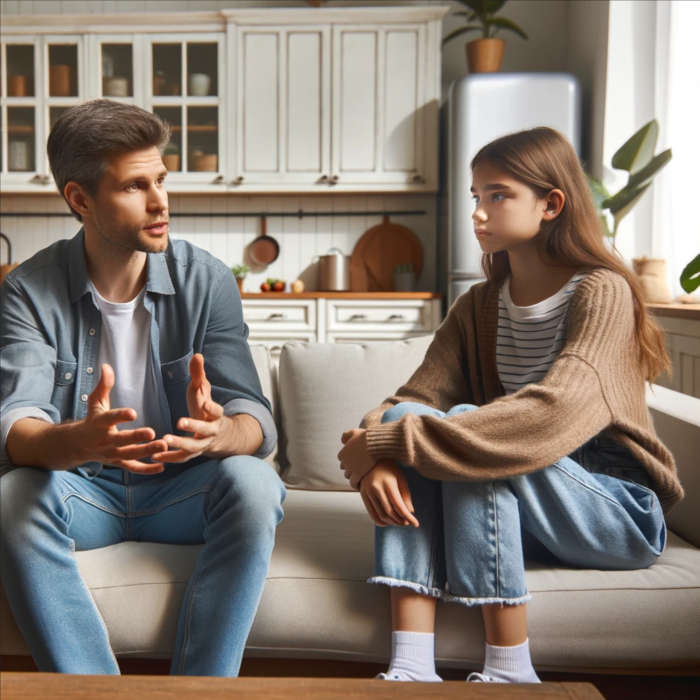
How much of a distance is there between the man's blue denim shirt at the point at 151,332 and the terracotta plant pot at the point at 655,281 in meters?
2.00

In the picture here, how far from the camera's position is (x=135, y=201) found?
140 centimetres

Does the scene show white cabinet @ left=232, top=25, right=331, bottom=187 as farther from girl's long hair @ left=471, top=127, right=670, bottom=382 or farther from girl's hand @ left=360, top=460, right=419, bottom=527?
girl's hand @ left=360, top=460, right=419, bottom=527

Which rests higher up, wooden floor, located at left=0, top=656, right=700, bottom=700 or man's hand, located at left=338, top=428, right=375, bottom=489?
man's hand, located at left=338, top=428, right=375, bottom=489

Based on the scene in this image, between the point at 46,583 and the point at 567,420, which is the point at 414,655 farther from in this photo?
the point at 46,583

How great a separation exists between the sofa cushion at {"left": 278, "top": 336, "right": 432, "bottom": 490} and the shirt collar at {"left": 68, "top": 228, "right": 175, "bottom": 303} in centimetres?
46

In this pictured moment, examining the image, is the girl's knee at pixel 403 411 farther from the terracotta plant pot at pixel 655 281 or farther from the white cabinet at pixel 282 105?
the white cabinet at pixel 282 105

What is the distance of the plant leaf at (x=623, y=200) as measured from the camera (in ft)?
10.2

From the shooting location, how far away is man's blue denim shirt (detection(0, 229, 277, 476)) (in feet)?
4.65

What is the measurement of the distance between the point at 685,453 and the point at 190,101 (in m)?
3.42

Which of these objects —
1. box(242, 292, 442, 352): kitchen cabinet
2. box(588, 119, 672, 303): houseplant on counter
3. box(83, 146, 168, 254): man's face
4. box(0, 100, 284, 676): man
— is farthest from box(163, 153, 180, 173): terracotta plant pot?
box(83, 146, 168, 254): man's face

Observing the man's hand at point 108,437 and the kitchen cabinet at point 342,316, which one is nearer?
the man's hand at point 108,437

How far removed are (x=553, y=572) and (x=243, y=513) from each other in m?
0.53

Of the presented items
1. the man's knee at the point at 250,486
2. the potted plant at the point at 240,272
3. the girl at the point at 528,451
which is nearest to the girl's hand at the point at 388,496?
the girl at the point at 528,451

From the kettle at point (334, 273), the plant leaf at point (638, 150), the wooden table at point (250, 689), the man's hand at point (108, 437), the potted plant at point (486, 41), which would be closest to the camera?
the wooden table at point (250, 689)
